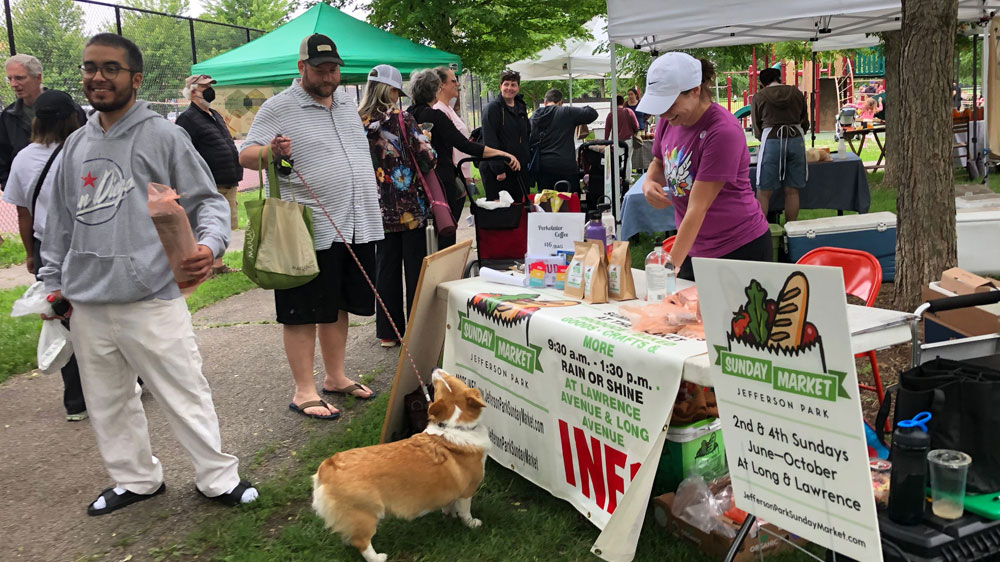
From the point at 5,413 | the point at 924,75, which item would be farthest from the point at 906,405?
the point at 5,413

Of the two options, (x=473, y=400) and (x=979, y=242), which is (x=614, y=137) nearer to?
(x=979, y=242)

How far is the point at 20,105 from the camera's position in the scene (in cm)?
615

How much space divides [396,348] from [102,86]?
3190 mm

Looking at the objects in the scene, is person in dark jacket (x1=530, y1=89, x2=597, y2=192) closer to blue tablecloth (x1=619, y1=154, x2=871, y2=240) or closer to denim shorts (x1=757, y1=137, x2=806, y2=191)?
blue tablecloth (x1=619, y1=154, x2=871, y2=240)

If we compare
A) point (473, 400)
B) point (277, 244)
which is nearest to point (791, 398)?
point (473, 400)

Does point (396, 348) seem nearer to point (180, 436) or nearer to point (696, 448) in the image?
point (180, 436)

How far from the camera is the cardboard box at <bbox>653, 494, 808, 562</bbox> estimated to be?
9.23 ft

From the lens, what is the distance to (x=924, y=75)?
4.94 meters

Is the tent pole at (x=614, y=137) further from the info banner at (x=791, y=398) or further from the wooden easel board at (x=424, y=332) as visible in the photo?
the info banner at (x=791, y=398)

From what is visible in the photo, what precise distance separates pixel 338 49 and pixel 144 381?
1005 centimetres

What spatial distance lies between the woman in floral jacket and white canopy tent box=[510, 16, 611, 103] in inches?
571

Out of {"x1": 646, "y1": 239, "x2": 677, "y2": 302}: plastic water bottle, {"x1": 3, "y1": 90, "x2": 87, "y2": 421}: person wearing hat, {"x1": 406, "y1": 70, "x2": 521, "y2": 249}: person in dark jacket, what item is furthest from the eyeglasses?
{"x1": 406, "y1": 70, "x2": 521, "y2": 249}: person in dark jacket

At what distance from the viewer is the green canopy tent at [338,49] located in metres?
12.4

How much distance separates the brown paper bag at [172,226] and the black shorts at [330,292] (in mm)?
1118
